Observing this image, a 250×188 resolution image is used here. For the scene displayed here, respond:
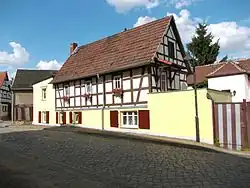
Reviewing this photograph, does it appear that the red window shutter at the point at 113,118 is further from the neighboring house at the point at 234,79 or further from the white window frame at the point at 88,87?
the neighboring house at the point at 234,79

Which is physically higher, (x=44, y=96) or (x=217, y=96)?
(x=44, y=96)

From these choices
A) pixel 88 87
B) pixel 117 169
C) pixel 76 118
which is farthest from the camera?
pixel 76 118

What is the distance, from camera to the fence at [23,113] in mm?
45125

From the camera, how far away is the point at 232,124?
50.8 feet

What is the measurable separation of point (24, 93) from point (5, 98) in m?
15.1

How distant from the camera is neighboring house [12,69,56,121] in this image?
45.7m

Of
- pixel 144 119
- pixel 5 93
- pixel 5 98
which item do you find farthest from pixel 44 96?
pixel 5 93

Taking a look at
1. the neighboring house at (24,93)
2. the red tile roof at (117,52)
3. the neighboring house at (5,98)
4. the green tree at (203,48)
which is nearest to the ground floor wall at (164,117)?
the red tile roof at (117,52)

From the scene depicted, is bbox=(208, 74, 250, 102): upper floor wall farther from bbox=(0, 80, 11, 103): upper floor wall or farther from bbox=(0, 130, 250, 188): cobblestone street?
bbox=(0, 80, 11, 103): upper floor wall

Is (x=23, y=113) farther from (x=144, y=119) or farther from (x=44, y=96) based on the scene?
(x=144, y=119)

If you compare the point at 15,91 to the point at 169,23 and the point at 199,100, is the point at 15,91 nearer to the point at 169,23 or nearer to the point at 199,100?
the point at 169,23

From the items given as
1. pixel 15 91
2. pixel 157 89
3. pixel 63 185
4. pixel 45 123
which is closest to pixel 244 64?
pixel 157 89

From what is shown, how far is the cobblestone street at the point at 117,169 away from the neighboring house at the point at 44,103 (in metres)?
18.6

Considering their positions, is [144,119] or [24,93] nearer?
[144,119]
